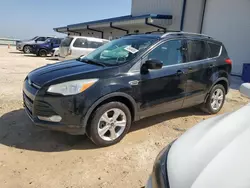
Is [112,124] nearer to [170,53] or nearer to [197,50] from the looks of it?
[170,53]

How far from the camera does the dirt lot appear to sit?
2.73 metres

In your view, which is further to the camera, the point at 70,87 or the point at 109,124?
the point at 109,124

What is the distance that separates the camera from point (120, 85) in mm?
3383

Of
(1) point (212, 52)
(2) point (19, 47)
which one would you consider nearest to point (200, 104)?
(1) point (212, 52)

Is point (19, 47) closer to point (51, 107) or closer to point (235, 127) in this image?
point (51, 107)

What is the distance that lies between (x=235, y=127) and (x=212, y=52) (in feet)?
11.3

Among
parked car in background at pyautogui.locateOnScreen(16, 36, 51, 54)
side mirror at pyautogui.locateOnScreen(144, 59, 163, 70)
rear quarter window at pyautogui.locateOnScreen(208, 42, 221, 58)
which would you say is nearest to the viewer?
side mirror at pyautogui.locateOnScreen(144, 59, 163, 70)

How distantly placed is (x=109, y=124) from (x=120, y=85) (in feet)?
1.95

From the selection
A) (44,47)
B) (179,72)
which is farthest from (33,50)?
(179,72)

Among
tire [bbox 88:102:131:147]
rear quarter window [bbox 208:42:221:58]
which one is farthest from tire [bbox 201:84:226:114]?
tire [bbox 88:102:131:147]

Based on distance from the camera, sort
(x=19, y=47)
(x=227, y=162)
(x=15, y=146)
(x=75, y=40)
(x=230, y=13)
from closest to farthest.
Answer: (x=227, y=162)
(x=15, y=146)
(x=230, y=13)
(x=75, y=40)
(x=19, y=47)

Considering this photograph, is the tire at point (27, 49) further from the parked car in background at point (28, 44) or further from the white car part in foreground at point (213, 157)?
the white car part in foreground at point (213, 157)

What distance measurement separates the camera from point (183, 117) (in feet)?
16.0

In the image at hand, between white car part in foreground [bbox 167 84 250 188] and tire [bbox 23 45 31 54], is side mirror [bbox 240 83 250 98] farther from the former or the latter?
tire [bbox 23 45 31 54]
